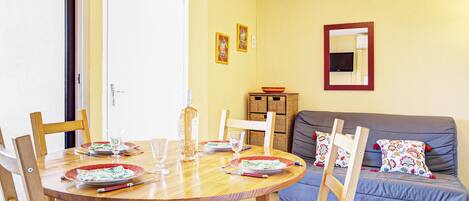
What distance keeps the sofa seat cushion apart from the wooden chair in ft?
4.41

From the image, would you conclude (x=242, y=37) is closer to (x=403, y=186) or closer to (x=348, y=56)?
(x=348, y=56)

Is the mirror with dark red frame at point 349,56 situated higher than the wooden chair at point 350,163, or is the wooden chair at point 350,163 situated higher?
the mirror with dark red frame at point 349,56

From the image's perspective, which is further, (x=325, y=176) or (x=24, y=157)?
(x=325, y=176)

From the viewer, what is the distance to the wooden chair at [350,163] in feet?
4.33

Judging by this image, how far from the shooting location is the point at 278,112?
149 inches

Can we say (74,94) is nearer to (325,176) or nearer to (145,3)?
(145,3)

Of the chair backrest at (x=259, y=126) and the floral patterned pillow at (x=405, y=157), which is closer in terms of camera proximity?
the chair backrest at (x=259, y=126)

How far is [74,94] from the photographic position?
2.63 metres

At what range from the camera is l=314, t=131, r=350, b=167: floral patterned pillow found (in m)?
3.26

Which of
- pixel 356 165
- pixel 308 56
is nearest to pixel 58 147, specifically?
pixel 356 165

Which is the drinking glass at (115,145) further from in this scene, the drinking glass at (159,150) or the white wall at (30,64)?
the white wall at (30,64)

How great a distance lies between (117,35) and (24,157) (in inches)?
87.7

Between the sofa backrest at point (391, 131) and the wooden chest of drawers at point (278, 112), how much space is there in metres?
0.10

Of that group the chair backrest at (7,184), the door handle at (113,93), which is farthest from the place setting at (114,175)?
the door handle at (113,93)
